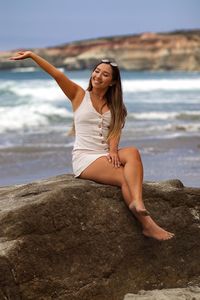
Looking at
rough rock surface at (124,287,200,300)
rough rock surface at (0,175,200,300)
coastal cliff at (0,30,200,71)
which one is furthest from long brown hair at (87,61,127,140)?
coastal cliff at (0,30,200,71)

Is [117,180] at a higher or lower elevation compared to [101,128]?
lower

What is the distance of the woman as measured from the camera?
4.98 meters

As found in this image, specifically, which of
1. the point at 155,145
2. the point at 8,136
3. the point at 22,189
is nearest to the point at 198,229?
the point at 22,189

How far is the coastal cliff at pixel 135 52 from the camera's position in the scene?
104 m

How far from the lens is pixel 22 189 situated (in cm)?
512

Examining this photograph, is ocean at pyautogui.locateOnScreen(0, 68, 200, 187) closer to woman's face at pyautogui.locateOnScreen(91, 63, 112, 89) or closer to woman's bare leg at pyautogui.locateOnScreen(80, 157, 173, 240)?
woman's face at pyautogui.locateOnScreen(91, 63, 112, 89)

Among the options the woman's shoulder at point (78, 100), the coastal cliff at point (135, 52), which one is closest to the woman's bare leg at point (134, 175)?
the woman's shoulder at point (78, 100)

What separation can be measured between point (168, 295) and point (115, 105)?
4.66 feet

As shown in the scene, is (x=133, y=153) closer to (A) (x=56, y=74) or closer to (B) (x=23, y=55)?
(A) (x=56, y=74)

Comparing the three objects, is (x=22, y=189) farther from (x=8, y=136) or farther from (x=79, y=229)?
(x=8, y=136)

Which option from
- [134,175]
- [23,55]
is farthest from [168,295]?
Answer: [23,55]

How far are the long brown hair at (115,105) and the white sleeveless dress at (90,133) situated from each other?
43mm

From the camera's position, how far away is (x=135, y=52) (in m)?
111

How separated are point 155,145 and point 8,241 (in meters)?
9.66
